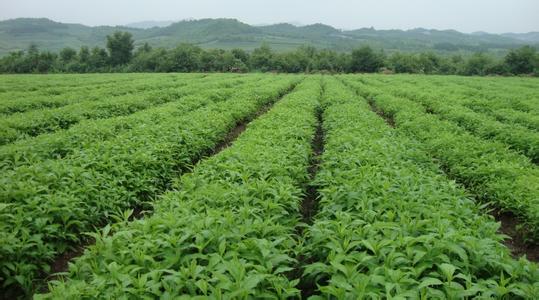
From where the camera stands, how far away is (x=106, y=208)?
5977 millimetres

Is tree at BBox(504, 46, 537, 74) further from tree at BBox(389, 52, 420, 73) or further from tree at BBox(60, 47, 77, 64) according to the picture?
tree at BBox(60, 47, 77, 64)

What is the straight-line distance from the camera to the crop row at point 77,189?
4.53m

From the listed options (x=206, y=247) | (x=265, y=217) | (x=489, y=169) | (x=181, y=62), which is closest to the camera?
(x=206, y=247)

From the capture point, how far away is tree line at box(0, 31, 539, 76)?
70875 millimetres

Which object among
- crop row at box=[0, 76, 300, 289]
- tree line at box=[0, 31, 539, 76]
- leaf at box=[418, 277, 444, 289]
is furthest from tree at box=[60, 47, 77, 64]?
leaf at box=[418, 277, 444, 289]

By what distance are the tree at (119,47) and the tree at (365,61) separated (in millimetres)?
52049

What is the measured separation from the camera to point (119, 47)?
3273 inches

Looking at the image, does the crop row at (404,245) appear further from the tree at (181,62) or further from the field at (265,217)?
the tree at (181,62)

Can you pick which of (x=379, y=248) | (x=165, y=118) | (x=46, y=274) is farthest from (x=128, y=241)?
(x=165, y=118)

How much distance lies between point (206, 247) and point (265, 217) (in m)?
0.94

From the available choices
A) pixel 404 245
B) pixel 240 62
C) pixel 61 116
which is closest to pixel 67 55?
pixel 240 62

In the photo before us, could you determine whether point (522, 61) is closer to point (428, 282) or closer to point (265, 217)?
point (265, 217)

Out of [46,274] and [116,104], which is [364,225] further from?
[116,104]

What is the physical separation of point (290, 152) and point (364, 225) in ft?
11.1
